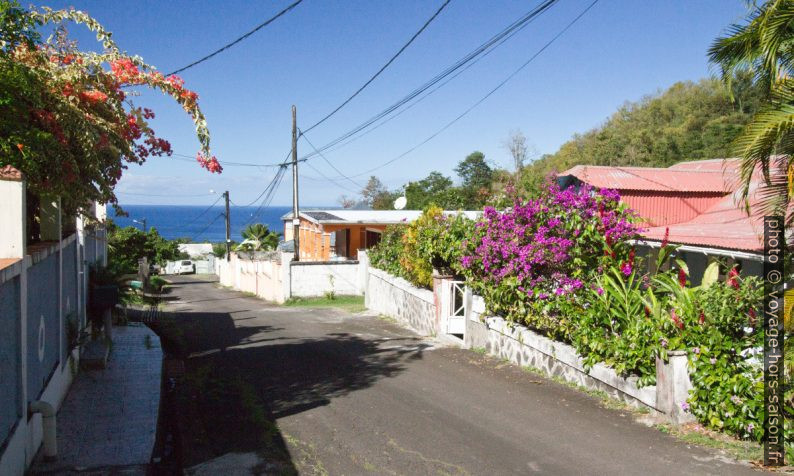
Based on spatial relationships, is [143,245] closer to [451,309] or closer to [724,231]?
[451,309]

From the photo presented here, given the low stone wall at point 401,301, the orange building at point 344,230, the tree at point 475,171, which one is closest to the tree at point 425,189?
the tree at point 475,171

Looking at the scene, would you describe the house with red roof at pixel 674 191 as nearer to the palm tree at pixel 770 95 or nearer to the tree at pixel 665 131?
the palm tree at pixel 770 95

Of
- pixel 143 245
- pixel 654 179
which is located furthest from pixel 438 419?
pixel 143 245

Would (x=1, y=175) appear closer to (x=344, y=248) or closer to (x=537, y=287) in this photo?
(x=537, y=287)

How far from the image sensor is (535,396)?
29.1 ft

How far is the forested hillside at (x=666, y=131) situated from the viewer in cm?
3541

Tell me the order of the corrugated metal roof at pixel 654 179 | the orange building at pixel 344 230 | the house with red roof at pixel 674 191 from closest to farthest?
the house with red roof at pixel 674 191 < the corrugated metal roof at pixel 654 179 < the orange building at pixel 344 230

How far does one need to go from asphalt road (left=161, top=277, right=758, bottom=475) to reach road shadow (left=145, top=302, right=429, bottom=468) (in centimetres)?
6

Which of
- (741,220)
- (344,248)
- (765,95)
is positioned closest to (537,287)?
(765,95)

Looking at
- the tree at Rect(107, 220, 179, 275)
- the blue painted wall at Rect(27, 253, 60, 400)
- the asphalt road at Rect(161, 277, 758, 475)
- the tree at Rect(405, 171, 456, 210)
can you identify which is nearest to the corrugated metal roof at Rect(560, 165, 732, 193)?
the asphalt road at Rect(161, 277, 758, 475)

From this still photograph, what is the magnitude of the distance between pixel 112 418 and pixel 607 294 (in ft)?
21.6

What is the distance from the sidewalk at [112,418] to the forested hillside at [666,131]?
74.8ft

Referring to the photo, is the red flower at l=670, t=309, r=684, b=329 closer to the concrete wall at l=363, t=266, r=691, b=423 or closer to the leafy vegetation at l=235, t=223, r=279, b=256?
the concrete wall at l=363, t=266, r=691, b=423

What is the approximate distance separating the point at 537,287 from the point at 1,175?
768cm
